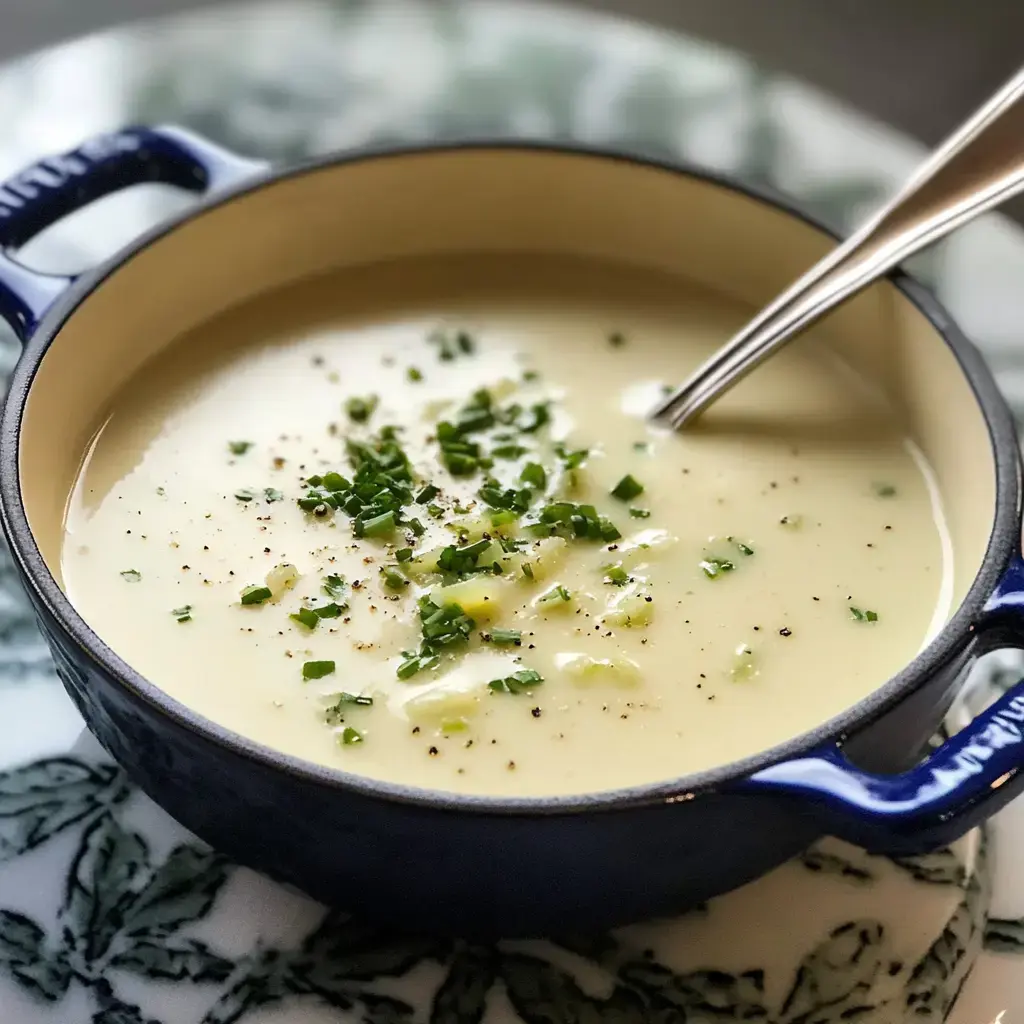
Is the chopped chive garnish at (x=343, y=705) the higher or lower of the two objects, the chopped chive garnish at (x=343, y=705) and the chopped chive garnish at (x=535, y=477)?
the lower

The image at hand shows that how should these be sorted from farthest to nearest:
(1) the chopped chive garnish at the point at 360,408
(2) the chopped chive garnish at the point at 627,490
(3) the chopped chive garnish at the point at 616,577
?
(1) the chopped chive garnish at the point at 360,408
(2) the chopped chive garnish at the point at 627,490
(3) the chopped chive garnish at the point at 616,577

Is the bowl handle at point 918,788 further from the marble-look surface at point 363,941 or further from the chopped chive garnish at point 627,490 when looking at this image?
the chopped chive garnish at point 627,490

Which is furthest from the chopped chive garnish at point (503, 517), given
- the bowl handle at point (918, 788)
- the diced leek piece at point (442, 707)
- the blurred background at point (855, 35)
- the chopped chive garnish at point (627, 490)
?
the blurred background at point (855, 35)

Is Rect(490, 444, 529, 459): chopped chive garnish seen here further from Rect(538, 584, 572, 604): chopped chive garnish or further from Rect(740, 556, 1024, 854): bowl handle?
Rect(740, 556, 1024, 854): bowl handle

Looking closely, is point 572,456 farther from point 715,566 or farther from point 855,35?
point 855,35

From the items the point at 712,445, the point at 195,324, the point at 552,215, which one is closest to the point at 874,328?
the point at 712,445

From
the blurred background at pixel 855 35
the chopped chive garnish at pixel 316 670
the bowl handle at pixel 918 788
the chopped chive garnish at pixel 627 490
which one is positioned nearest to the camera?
the bowl handle at pixel 918 788

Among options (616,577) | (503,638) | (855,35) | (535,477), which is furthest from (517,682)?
(855,35)
